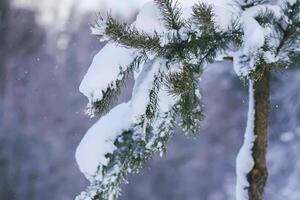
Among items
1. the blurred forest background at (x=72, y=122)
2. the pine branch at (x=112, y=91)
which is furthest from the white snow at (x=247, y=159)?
the blurred forest background at (x=72, y=122)

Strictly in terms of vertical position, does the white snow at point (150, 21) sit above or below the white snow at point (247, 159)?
above

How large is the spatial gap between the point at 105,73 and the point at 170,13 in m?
0.22

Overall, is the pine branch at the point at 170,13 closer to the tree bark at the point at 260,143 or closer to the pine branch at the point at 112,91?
the pine branch at the point at 112,91

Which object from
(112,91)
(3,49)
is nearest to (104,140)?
(112,91)

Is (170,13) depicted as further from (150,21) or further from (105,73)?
(105,73)

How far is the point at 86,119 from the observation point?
656 cm

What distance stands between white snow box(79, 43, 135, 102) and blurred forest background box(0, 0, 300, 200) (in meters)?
4.68

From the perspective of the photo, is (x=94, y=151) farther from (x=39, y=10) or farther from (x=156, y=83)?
(x=39, y=10)

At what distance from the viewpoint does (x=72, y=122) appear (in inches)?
258

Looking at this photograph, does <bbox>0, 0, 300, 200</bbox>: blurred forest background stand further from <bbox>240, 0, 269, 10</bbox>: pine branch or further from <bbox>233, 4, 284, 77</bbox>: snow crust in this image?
<bbox>233, 4, 284, 77</bbox>: snow crust

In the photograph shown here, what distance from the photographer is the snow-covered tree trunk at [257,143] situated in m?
1.43

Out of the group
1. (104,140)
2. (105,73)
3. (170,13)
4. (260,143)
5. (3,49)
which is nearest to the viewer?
(170,13)

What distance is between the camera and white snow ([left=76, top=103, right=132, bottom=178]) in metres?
1.57

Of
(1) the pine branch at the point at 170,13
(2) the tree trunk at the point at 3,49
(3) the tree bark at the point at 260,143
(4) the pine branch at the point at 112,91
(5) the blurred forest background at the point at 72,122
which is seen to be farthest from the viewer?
(2) the tree trunk at the point at 3,49
